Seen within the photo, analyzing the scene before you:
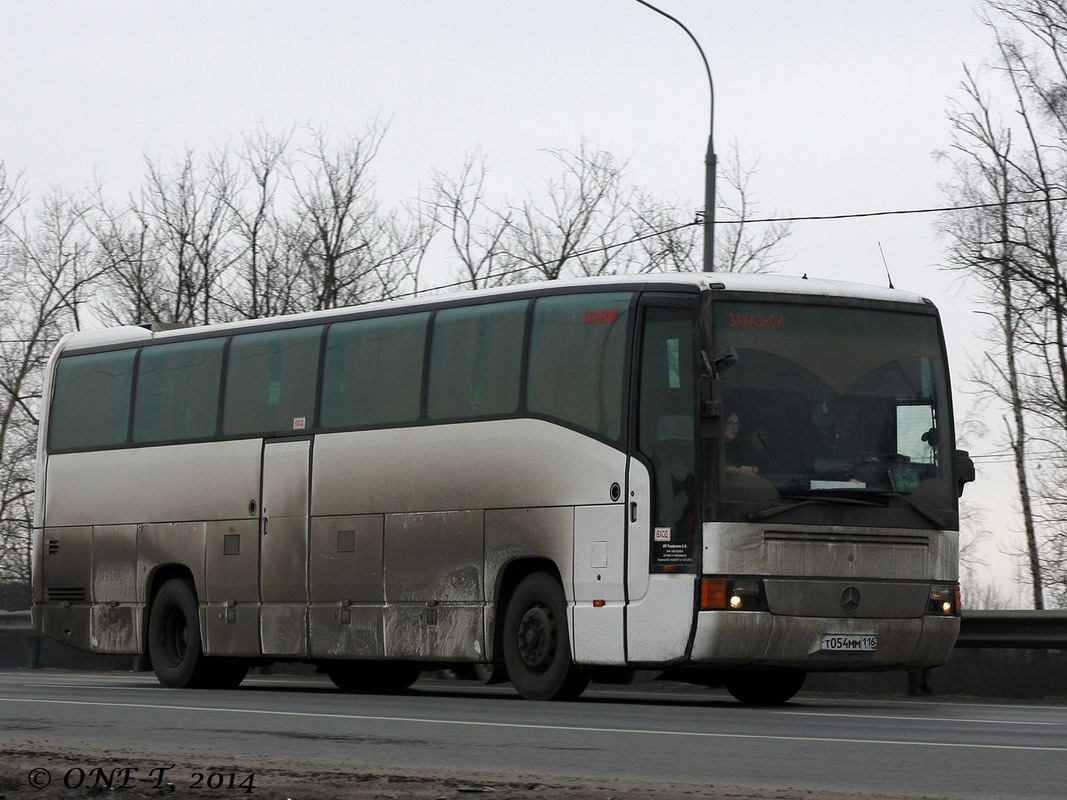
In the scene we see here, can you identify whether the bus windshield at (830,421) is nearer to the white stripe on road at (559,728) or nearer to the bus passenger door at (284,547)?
the white stripe on road at (559,728)

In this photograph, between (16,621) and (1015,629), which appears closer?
(1015,629)

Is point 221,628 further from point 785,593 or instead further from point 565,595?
point 785,593

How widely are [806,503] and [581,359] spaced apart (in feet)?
7.23

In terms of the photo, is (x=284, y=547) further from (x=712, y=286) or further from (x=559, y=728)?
(x=559, y=728)

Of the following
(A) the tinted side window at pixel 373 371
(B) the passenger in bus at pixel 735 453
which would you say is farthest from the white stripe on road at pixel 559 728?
(A) the tinted side window at pixel 373 371

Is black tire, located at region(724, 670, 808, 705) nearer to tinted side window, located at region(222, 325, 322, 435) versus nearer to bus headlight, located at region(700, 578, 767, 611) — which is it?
bus headlight, located at region(700, 578, 767, 611)

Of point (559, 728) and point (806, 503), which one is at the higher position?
point (806, 503)

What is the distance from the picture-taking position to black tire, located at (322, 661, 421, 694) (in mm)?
19922

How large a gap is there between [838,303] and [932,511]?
1.80 metres

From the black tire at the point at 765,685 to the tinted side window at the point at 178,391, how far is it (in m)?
6.30

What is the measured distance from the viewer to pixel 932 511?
15648 mm

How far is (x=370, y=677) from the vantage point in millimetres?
20141

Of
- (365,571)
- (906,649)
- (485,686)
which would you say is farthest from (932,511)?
(485,686)

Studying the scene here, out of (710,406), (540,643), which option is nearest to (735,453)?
(710,406)
